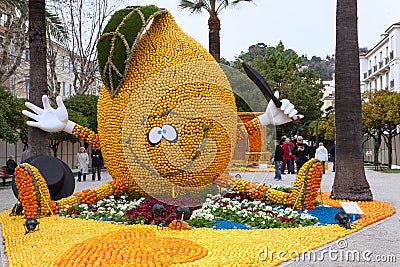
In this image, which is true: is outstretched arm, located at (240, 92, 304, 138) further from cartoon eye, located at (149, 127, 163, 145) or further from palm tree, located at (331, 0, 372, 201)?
palm tree, located at (331, 0, 372, 201)

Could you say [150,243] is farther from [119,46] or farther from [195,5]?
[195,5]

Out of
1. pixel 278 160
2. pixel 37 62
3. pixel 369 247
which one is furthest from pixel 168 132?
pixel 278 160

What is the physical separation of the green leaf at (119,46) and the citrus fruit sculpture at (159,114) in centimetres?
2

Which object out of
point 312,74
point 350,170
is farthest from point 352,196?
point 312,74

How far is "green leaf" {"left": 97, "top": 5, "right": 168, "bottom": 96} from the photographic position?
814cm

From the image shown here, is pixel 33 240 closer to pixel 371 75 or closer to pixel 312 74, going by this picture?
pixel 312 74

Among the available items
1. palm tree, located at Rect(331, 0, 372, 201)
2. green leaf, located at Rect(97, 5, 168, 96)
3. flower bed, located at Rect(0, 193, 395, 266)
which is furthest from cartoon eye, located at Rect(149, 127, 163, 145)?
palm tree, located at Rect(331, 0, 372, 201)

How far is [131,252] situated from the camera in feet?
18.3

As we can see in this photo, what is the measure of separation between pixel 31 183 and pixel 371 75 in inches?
1791

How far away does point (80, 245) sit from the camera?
5863mm

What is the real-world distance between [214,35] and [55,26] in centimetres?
540

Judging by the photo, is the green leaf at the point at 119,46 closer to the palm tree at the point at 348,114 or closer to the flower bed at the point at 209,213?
the flower bed at the point at 209,213

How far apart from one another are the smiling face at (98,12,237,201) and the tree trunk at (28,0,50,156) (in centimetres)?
250

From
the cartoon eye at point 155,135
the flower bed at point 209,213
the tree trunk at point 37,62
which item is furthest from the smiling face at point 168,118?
the tree trunk at point 37,62
